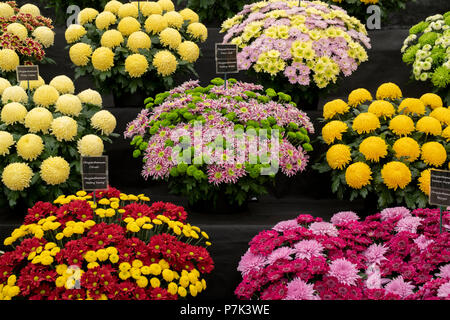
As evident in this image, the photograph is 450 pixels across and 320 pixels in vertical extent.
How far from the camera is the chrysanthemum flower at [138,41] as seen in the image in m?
2.77

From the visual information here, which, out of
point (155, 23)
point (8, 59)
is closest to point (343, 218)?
point (155, 23)

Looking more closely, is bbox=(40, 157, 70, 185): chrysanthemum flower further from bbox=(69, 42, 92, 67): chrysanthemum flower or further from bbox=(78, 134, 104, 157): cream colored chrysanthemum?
bbox=(69, 42, 92, 67): chrysanthemum flower

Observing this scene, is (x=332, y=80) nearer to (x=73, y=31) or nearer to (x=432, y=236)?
(x=432, y=236)

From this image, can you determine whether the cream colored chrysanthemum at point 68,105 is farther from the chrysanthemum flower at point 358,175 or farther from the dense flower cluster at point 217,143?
the chrysanthemum flower at point 358,175

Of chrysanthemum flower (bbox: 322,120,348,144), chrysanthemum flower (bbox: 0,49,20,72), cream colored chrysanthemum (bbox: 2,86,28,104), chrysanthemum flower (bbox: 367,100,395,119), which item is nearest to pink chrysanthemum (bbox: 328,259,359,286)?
chrysanthemum flower (bbox: 322,120,348,144)

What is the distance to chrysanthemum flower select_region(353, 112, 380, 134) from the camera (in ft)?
7.67

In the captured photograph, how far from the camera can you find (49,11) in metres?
5.15

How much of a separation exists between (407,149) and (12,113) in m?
1.65

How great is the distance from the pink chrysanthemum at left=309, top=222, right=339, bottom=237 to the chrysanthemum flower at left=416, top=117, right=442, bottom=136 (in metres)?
0.74

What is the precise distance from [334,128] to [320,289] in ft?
3.22

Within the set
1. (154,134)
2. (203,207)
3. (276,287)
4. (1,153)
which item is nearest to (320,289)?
(276,287)

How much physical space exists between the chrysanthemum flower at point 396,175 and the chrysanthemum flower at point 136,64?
50.7 inches

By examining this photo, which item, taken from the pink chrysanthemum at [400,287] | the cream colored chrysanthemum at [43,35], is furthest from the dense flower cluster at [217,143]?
the cream colored chrysanthemum at [43,35]

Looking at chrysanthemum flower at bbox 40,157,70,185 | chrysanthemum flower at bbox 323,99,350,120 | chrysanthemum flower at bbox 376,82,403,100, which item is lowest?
chrysanthemum flower at bbox 40,157,70,185
